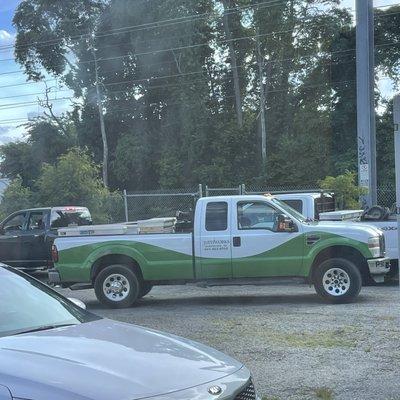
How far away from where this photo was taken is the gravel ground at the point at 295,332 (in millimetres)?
5848

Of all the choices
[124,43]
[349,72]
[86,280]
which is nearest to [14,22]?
[124,43]

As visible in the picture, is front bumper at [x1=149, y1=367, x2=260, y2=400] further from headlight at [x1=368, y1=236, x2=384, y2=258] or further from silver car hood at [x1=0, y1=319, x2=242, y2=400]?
headlight at [x1=368, y1=236, x2=384, y2=258]

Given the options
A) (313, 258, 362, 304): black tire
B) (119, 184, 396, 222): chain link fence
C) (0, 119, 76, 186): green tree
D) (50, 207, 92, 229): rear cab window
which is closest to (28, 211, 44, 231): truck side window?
(50, 207, 92, 229): rear cab window

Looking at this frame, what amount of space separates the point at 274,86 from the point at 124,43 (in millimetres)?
9490

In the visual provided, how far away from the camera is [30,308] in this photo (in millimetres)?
4414

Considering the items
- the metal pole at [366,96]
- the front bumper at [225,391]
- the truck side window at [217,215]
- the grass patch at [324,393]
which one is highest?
the metal pole at [366,96]

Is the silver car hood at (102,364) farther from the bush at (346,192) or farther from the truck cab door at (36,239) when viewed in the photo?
the bush at (346,192)

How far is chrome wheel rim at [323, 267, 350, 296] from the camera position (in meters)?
10.5

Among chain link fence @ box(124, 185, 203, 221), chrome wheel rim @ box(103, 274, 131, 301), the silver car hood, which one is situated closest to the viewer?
the silver car hood

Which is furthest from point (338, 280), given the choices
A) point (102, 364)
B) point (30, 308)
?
point (102, 364)

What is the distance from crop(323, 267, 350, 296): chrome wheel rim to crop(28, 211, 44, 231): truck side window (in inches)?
320

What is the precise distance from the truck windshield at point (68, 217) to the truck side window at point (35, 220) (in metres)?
0.36

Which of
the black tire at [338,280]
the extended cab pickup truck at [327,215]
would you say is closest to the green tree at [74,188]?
the extended cab pickup truck at [327,215]

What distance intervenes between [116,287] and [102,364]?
7.95 m
